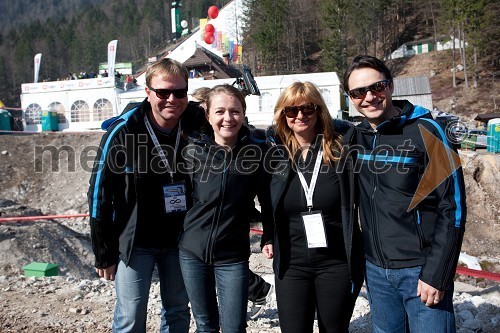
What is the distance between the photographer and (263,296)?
4.73m

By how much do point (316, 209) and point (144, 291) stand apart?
53.9 inches

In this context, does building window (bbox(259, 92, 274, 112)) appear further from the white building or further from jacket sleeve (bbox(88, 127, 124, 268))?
the white building

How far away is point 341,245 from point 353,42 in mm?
54093

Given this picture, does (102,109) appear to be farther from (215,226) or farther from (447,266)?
(447,266)

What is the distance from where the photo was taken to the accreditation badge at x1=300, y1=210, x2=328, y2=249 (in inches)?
103

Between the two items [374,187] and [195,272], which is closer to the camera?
[374,187]

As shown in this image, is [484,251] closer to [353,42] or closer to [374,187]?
[374,187]

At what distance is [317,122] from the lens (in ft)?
9.23

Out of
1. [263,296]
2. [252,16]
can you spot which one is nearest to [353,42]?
[252,16]

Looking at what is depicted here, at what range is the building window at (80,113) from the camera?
28.1 meters

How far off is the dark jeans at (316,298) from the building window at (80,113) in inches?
1112

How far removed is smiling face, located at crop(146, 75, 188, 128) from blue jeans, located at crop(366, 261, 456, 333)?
5.61 feet

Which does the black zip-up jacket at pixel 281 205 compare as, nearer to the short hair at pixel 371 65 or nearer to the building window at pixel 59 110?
the short hair at pixel 371 65

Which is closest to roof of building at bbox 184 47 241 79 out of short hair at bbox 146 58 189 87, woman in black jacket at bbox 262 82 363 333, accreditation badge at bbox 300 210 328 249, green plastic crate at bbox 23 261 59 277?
green plastic crate at bbox 23 261 59 277
